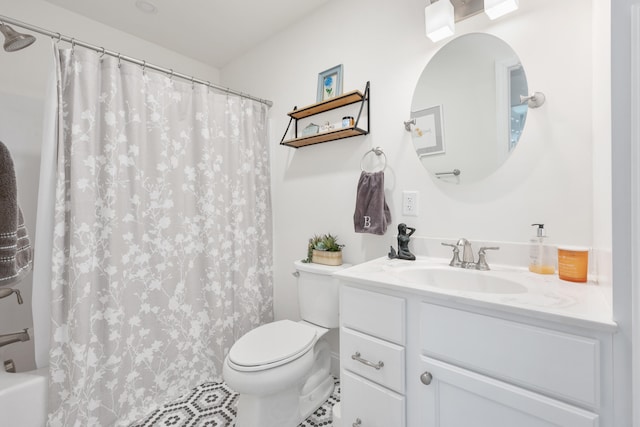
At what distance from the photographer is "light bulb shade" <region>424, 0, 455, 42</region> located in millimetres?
1204

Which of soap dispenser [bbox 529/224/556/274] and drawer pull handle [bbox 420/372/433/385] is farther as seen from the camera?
soap dispenser [bbox 529/224/556/274]

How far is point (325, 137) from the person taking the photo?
66.8 inches

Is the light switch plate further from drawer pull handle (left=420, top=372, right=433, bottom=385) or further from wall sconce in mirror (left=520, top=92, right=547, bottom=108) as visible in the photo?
drawer pull handle (left=420, top=372, right=433, bottom=385)

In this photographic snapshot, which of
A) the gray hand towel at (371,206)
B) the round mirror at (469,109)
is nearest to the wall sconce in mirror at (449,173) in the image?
the round mirror at (469,109)

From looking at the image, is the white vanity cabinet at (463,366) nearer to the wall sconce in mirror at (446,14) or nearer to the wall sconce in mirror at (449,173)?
the wall sconce in mirror at (449,173)

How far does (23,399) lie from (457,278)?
192 centimetres

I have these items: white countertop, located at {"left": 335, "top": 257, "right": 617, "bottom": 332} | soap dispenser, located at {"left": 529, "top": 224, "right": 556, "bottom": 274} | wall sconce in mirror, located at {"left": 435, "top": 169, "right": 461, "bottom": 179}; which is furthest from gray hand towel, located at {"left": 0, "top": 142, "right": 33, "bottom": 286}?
soap dispenser, located at {"left": 529, "top": 224, "right": 556, "bottom": 274}

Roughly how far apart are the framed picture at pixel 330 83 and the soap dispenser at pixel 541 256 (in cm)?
130

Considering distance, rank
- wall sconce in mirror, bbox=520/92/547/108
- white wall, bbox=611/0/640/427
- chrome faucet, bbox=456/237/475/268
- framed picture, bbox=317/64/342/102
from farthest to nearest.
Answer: framed picture, bbox=317/64/342/102, chrome faucet, bbox=456/237/475/268, wall sconce in mirror, bbox=520/92/547/108, white wall, bbox=611/0/640/427

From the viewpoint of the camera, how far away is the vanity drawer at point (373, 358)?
917mm

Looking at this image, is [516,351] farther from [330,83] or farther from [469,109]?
[330,83]

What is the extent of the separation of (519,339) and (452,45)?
1257 mm

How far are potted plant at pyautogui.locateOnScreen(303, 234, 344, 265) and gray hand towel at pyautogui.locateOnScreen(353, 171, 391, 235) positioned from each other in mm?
215

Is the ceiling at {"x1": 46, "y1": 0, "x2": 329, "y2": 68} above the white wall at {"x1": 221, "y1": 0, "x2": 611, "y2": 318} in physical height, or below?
above
